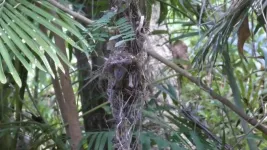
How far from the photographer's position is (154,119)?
112 cm

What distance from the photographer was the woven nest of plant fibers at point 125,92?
2.63 feet

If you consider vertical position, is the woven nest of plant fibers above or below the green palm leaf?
below

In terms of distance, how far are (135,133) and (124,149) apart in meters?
0.07

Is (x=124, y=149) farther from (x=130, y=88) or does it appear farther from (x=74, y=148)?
(x=74, y=148)

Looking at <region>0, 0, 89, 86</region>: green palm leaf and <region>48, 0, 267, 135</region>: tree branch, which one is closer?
<region>0, 0, 89, 86</region>: green palm leaf

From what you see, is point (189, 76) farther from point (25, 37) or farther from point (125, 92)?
point (25, 37)

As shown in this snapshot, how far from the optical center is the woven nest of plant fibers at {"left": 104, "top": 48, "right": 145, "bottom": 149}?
2.63 ft

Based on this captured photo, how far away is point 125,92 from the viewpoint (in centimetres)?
82

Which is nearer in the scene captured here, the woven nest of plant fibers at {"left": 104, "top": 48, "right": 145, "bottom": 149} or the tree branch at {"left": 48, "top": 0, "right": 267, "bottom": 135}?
the woven nest of plant fibers at {"left": 104, "top": 48, "right": 145, "bottom": 149}

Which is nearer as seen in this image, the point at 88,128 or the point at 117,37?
the point at 117,37

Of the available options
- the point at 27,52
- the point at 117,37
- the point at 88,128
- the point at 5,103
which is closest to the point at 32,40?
the point at 27,52

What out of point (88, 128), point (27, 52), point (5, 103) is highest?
point (27, 52)

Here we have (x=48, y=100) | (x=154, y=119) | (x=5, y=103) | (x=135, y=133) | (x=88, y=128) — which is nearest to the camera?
(x=135, y=133)

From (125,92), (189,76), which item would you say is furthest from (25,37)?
(189,76)
